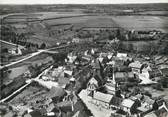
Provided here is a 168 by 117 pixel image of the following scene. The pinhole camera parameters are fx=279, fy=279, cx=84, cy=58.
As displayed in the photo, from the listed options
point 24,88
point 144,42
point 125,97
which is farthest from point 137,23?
point 24,88

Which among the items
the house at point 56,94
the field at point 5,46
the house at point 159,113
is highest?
the field at point 5,46

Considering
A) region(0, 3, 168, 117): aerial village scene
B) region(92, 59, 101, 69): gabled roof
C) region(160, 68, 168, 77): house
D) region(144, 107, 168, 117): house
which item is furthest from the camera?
region(160, 68, 168, 77): house

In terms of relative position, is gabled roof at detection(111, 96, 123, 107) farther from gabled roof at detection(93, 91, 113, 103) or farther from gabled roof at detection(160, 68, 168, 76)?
gabled roof at detection(160, 68, 168, 76)

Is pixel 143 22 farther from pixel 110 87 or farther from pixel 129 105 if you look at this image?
pixel 129 105

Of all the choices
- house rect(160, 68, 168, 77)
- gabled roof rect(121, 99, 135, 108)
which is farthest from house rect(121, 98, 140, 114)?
house rect(160, 68, 168, 77)

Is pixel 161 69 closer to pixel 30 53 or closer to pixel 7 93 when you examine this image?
pixel 30 53

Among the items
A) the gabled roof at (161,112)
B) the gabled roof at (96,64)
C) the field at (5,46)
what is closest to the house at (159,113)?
the gabled roof at (161,112)

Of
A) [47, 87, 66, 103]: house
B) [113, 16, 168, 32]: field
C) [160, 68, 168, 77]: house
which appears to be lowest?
[47, 87, 66, 103]: house

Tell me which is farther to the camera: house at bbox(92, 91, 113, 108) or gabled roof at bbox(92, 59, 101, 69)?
gabled roof at bbox(92, 59, 101, 69)

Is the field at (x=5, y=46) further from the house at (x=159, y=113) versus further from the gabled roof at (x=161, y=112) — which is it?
the gabled roof at (x=161, y=112)
